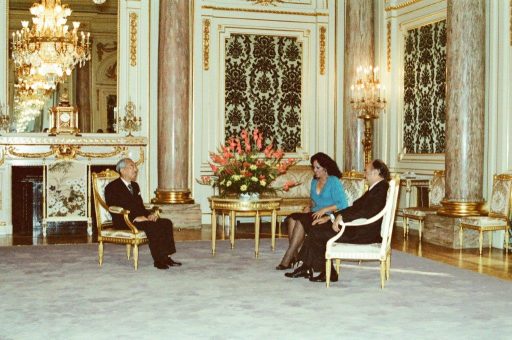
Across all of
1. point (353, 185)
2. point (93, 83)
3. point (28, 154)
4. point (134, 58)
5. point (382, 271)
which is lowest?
point (382, 271)

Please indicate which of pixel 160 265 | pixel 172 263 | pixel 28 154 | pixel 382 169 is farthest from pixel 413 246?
pixel 28 154

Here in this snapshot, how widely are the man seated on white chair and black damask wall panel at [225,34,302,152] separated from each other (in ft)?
17.3

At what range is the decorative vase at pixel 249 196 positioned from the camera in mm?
7666

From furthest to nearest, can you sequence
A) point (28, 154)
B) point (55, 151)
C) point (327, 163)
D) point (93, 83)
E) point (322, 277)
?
point (93, 83)
point (55, 151)
point (28, 154)
point (327, 163)
point (322, 277)

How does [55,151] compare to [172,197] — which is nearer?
[55,151]

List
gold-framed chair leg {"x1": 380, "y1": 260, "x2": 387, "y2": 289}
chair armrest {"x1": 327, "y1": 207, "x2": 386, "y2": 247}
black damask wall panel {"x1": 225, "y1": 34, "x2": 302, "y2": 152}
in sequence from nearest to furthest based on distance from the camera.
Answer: gold-framed chair leg {"x1": 380, "y1": 260, "x2": 387, "y2": 289} → chair armrest {"x1": 327, "y1": 207, "x2": 386, "y2": 247} → black damask wall panel {"x1": 225, "y1": 34, "x2": 302, "y2": 152}

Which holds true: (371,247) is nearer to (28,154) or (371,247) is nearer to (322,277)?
(322,277)

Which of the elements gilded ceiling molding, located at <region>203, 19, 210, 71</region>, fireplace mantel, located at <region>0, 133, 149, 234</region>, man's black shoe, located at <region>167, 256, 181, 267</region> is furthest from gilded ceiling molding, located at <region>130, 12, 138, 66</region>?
man's black shoe, located at <region>167, 256, 181, 267</region>

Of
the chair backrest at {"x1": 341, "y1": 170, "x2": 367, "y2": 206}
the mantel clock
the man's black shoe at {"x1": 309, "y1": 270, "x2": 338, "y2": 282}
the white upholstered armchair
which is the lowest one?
the man's black shoe at {"x1": 309, "y1": 270, "x2": 338, "y2": 282}

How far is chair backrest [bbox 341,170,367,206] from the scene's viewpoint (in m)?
7.77

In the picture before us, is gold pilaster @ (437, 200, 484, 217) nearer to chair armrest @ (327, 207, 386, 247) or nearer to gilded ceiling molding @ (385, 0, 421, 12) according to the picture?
chair armrest @ (327, 207, 386, 247)

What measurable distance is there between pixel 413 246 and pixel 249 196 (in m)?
2.32

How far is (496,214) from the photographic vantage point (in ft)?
27.6

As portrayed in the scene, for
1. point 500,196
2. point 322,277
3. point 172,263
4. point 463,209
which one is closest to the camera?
point 322,277
